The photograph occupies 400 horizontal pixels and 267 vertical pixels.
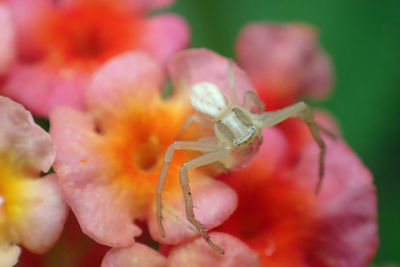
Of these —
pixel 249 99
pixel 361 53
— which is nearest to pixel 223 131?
pixel 249 99

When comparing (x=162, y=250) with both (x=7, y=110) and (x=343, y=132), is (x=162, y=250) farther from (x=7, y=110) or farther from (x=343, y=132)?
(x=343, y=132)

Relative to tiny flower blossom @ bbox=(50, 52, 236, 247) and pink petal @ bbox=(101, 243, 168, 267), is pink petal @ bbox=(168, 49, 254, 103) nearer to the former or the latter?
tiny flower blossom @ bbox=(50, 52, 236, 247)

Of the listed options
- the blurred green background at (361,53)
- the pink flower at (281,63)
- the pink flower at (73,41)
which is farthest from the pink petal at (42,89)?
the blurred green background at (361,53)

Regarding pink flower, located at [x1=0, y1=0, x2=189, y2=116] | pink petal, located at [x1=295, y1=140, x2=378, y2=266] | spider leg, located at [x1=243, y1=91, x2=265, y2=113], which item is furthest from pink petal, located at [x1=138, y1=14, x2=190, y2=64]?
pink petal, located at [x1=295, y1=140, x2=378, y2=266]

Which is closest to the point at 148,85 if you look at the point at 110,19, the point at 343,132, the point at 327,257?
the point at 110,19

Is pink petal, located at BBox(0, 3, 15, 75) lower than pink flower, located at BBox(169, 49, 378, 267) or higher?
higher

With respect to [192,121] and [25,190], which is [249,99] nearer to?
[192,121]
